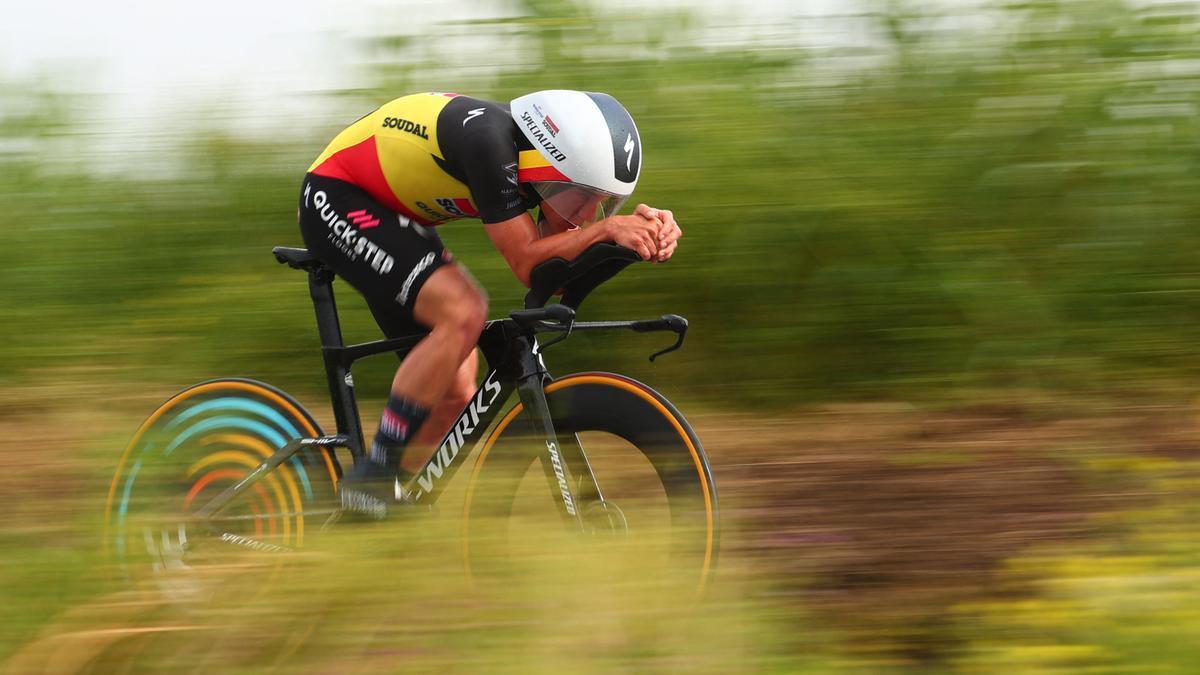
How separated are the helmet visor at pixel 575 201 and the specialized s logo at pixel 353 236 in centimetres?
46

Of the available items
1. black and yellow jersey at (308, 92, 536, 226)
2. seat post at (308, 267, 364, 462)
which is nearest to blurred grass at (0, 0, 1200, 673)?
seat post at (308, 267, 364, 462)

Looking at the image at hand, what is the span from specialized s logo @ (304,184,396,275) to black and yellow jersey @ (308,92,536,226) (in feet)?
0.30

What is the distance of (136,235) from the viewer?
610cm

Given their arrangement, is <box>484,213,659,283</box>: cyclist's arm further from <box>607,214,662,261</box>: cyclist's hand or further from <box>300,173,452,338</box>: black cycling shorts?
<box>300,173,452,338</box>: black cycling shorts

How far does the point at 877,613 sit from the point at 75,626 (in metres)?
2.00

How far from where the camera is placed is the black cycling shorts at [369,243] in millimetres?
3556

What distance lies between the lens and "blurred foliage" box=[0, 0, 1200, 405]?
505 cm

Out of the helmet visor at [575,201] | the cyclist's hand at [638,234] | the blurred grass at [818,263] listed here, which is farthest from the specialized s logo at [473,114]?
the blurred grass at [818,263]

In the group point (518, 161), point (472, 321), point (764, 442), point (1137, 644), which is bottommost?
point (764, 442)

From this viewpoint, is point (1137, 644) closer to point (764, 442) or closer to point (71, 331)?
point (764, 442)

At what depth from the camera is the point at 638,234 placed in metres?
3.14

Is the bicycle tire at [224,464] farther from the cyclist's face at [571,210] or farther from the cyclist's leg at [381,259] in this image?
the cyclist's face at [571,210]

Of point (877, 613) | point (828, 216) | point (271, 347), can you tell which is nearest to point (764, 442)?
point (828, 216)

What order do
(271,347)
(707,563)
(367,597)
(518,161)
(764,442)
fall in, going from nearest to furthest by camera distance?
(367,597) → (707,563) → (518,161) → (764,442) → (271,347)
